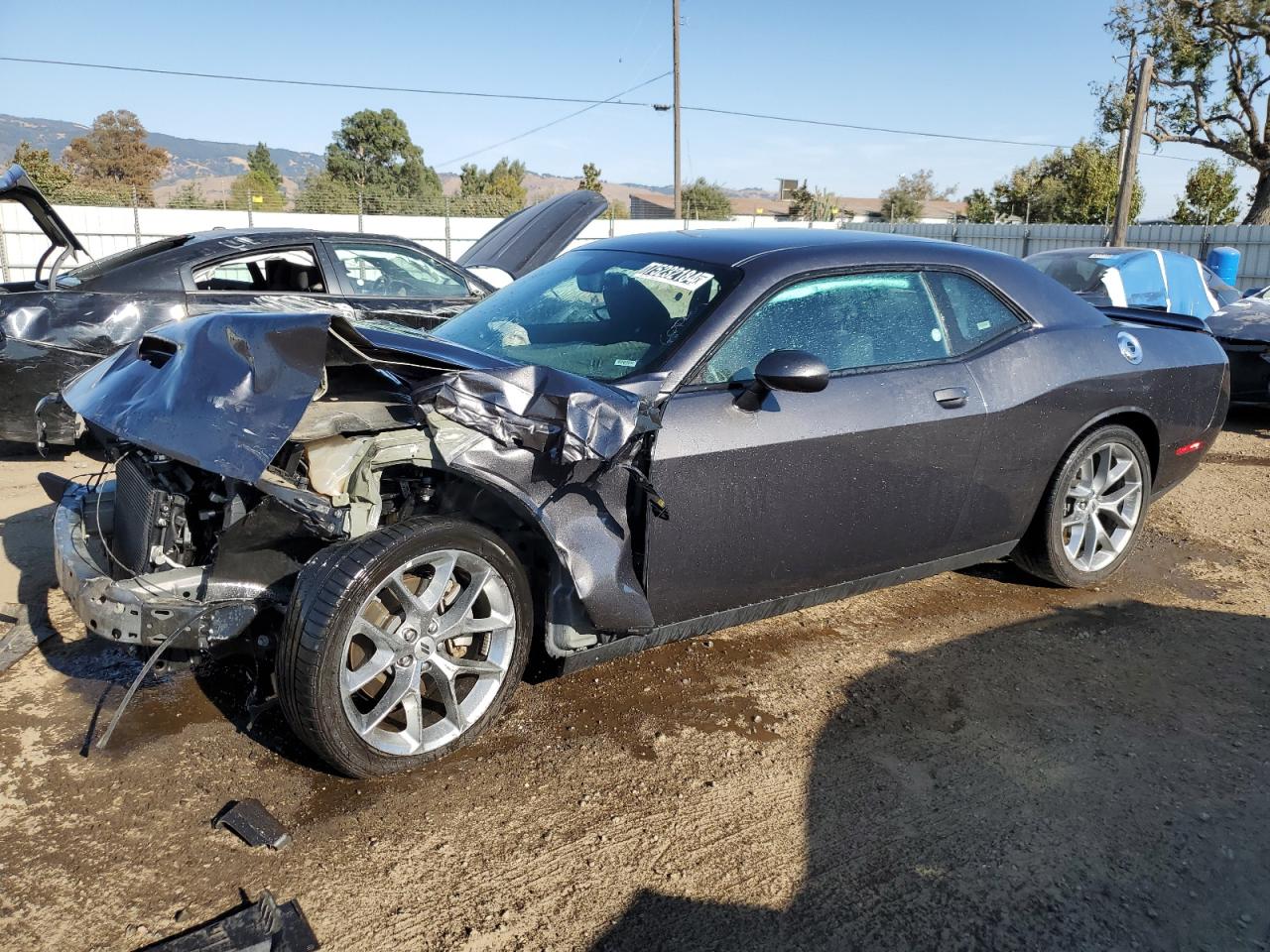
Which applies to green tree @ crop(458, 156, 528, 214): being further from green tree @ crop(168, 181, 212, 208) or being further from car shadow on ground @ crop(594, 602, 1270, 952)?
car shadow on ground @ crop(594, 602, 1270, 952)

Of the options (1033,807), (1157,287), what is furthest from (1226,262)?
(1033,807)

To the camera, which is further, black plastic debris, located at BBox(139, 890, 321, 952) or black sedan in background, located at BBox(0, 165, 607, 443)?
black sedan in background, located at BBox(0, 165, 607, 443)

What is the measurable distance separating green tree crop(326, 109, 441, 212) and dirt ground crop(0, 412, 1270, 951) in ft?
196

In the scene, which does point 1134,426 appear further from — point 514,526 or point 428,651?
point 428,651

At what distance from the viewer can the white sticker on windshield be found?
3523 millimetres

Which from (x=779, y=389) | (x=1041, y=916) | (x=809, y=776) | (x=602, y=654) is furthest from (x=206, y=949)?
(x=779, y=389)

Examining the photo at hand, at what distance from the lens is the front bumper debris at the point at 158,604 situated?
2.74m

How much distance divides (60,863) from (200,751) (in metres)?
0.56

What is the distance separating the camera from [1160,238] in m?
21.5

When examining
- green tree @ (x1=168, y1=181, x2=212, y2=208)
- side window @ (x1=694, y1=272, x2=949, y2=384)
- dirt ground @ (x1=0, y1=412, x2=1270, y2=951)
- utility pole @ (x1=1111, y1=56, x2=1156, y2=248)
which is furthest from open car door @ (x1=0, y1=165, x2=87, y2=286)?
green tree @ (x1=168, y1=181, x2=212, y2=208)

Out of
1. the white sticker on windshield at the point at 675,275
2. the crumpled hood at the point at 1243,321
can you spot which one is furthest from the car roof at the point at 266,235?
the crumpled hood at the point at 1243,321

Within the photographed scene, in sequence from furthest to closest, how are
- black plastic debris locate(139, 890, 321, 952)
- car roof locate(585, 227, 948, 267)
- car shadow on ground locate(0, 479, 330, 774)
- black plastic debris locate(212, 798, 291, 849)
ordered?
car roof locate(585, 227, 948, 267) < car shadow on ground locate(0, 479, 330, 774) < black plastic debris locate(212, 798, 291, 849) < black plastic debris locate(139, 890, 321, 952)

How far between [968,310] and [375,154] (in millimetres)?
62559

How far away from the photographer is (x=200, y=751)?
3039 millimetres
